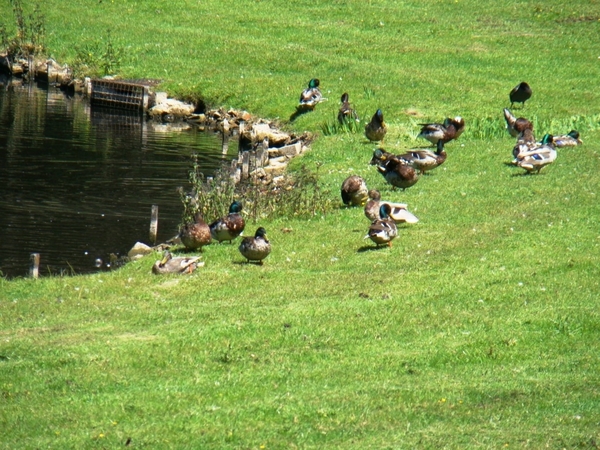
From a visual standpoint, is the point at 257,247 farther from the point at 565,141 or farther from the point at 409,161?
the point at 565,141

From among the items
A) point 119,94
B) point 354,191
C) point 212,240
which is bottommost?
point 119,94

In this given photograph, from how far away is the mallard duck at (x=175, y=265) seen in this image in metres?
17.9

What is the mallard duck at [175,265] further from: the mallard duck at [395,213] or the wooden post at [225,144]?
the wooden post at [225,144]

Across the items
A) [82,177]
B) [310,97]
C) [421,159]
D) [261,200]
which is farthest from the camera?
[310,97]

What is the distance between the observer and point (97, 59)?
46.4 meters

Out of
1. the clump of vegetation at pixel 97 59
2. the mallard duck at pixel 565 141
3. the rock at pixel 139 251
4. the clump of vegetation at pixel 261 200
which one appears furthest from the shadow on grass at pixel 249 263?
the clump of vegetation at pixel 97 59

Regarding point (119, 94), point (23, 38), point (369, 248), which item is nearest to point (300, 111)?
point (119, 94)

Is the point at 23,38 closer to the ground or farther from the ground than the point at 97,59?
farther from the ground

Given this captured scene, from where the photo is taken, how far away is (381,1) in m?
54.4

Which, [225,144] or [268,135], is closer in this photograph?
[268,135]

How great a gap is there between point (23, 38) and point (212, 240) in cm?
3132

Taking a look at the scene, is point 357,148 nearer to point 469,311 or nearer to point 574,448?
point 469,311

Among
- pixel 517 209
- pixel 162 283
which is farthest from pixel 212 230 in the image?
pixel 517 209

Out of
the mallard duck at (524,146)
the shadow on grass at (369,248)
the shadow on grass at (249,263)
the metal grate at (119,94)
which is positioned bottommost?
the metal grate at (119,94)
